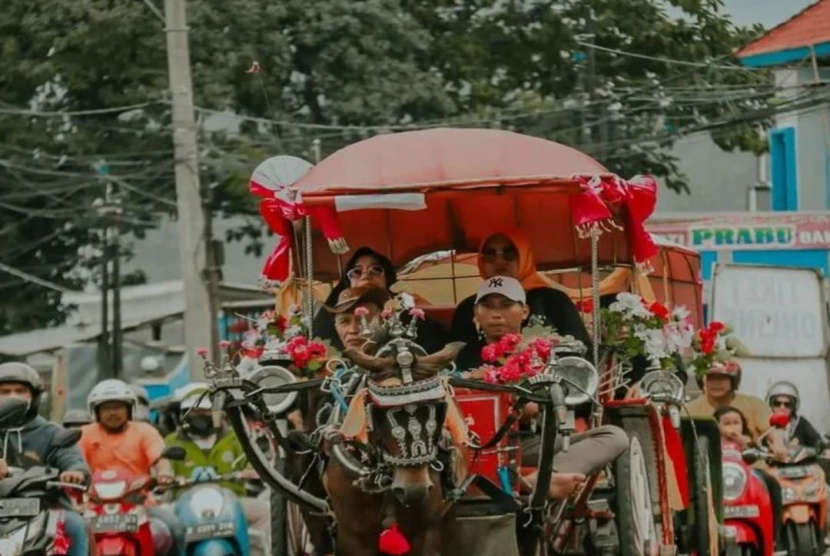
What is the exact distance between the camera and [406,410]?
9.75 m

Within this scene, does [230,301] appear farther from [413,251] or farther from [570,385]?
[570,385]

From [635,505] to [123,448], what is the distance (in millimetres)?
5412

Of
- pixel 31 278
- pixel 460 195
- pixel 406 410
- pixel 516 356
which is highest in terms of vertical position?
pixel 460 195

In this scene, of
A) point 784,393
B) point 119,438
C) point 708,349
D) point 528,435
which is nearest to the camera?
point 528,435

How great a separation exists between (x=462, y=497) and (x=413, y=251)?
341 cm

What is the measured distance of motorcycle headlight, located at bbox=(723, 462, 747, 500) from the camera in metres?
16.8

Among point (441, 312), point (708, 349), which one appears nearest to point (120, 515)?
point (441, 312)

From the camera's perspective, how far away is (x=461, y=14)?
36.2 meters

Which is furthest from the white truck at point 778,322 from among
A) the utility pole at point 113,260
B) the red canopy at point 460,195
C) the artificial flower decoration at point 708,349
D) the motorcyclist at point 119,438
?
the red canopy at point 460,195

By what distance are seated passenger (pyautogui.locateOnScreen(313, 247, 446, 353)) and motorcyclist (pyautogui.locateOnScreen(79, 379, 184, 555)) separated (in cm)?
447

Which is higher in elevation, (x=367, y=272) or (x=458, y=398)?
(x=367, y=272)

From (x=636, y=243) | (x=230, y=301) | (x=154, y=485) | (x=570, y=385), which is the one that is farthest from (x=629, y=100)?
(x=570, y=385)

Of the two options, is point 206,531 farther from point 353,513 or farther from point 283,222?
point 353,513

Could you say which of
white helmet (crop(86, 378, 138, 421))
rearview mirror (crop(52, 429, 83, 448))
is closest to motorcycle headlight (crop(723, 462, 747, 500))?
white helmet (crop(86, 378, 138, 421))
